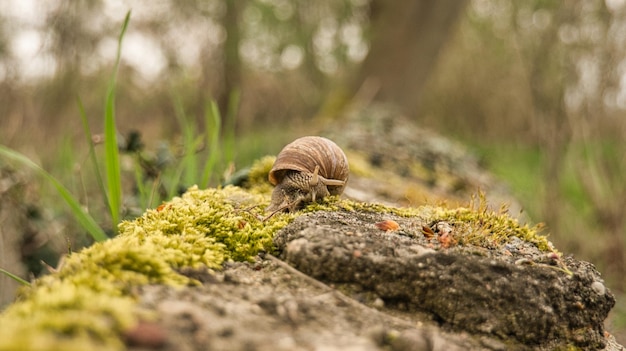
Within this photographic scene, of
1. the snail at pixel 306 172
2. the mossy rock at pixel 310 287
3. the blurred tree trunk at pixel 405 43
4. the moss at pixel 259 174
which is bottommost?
the mossy rock at pixel 310 287

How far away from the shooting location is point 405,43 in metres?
7.66

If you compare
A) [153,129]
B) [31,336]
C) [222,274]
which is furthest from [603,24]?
[153,129]

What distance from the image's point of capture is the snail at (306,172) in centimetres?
212

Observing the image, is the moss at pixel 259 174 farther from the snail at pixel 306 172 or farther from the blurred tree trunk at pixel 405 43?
the blurred tree trunk at pixel 405 43

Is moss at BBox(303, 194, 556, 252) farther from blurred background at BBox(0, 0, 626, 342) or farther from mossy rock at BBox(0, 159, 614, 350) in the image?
blurred background at BBox(0, 0, 626, 342)

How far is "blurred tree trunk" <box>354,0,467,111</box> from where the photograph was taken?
298 inches

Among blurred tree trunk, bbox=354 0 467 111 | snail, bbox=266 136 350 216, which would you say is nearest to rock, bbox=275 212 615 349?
snail, bbox=266 136 350 216

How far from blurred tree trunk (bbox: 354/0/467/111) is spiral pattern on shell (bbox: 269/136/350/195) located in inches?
222

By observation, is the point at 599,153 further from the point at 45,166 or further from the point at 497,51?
the point at 497,51

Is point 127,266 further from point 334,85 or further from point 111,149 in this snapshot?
point 334,85

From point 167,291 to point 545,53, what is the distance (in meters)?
4.51

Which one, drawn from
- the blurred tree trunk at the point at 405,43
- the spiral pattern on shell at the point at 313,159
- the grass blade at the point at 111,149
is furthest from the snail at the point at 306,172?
the blurred tree trunk at the point at 405,43

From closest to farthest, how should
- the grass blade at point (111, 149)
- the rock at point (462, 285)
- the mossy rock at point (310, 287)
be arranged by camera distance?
the mossy rock at point (310, 287) < the rock at point (462, 285) < the grass blade at point (111, 149)

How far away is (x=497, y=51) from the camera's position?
36.0ft
